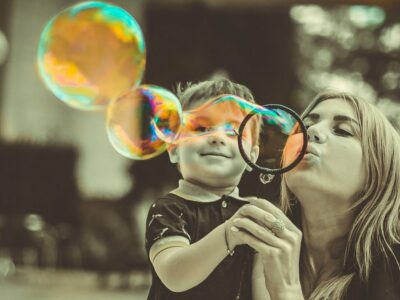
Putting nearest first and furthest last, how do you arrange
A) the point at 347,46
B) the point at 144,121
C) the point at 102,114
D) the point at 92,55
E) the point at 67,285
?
1. the point at 144,121
2. the point at 92,55
3. the point at 347,46
4. the point at 102,114
5. the point at 67,285

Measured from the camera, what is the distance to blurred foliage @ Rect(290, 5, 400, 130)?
68.9 inches

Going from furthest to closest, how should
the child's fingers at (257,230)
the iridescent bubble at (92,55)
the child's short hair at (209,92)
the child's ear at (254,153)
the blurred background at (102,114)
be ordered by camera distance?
the blurred background at (102,114) < the iridescent bubble at (92,55) < the child's short hair at (209,92) < the child's ear at (254,153) < the child's fingers at (257,230)

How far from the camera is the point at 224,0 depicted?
213 centimetres

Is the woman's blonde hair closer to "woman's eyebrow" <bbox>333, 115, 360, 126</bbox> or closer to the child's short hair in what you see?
"woman's eyebrow" <bbox>333, 115, 360, 126</bbox>

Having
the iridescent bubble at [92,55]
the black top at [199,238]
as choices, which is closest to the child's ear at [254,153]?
the black top at [199,238]

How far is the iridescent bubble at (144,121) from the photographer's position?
3.84ft

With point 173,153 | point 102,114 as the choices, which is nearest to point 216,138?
point 173,153

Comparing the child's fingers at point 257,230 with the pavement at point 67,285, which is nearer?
the child's fingers at point 257,230

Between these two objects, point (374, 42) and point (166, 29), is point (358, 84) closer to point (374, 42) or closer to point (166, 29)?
point (374, 42)

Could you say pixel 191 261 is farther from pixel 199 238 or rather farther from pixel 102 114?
pixel 102 114

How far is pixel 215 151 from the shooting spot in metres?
1.05

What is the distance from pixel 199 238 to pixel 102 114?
4.62ft

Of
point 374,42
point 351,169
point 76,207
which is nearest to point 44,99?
point 76,207

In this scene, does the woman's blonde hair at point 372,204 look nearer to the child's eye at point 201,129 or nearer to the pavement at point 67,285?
the child's eye at point 201,129
